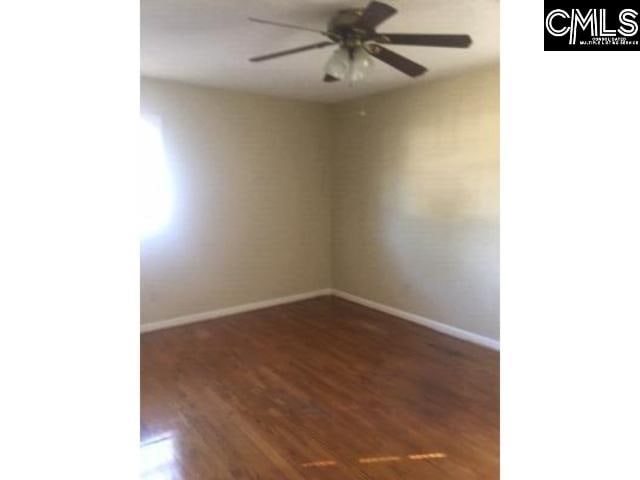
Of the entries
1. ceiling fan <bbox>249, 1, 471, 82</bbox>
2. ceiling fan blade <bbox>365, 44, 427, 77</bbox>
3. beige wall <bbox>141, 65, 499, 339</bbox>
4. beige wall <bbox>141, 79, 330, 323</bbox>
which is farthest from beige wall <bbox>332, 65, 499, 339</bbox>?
ceiling fan <bbox>249, 1, 471, 82</bbox>

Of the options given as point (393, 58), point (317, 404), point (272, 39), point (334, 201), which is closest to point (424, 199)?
point (334, 201)

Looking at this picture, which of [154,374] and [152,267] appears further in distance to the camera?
[152,267]

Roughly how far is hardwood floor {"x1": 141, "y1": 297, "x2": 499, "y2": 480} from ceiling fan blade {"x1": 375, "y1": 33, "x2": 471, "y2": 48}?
1.98 metres

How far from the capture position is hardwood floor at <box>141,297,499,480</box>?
2.00m

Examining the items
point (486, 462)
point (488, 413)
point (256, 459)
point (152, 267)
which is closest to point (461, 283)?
point (488, 413)

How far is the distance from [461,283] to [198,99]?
9.54ft

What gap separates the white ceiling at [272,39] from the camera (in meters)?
2.22

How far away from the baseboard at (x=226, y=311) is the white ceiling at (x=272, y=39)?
2181mm

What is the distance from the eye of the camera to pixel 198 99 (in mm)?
3990

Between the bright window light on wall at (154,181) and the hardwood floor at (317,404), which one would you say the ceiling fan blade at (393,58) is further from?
the bright window light on wall at (154,181)

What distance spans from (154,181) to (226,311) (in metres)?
1.46

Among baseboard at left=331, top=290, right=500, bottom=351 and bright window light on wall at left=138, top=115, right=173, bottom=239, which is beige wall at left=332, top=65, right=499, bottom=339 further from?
bright window light on wall at left=138, top=115, right=173, bottom=239

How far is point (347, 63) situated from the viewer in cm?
233
